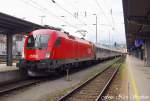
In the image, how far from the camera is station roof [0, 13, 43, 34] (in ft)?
65.4

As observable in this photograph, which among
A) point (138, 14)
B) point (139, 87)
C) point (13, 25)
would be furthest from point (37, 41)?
point (138, 14)

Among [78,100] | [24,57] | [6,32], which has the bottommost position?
[78,100]

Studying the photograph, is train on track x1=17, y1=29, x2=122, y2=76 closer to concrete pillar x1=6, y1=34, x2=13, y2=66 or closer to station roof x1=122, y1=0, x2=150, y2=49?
station roof x1=122, y1=0, x2=150, y2=49

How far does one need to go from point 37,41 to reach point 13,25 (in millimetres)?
3389

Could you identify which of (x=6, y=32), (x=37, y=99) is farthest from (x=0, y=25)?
(x=37, y=99)

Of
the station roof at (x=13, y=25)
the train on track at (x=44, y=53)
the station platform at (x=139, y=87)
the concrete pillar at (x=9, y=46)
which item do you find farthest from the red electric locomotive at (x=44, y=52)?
the concrete pillar at (x=9, y=46)

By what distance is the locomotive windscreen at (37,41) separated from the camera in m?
20.5

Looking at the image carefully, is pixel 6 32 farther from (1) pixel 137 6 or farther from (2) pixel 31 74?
(1) pixel 137 6

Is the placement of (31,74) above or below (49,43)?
below

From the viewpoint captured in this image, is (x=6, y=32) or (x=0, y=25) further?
(x=6, y=32)

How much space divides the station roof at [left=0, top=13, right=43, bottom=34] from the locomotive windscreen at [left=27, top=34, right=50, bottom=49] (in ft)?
4.87

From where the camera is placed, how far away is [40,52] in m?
20.1

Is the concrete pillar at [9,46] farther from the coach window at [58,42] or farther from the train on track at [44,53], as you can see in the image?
the coach window at [58,42]

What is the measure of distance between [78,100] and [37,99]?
1597mm
